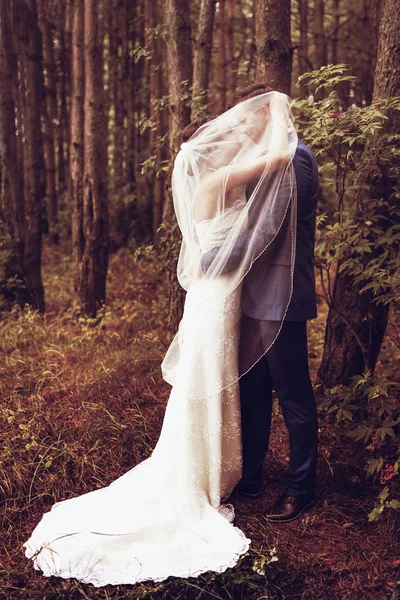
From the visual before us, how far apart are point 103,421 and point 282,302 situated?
1798 mm

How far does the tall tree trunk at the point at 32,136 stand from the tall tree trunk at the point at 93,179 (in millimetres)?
881

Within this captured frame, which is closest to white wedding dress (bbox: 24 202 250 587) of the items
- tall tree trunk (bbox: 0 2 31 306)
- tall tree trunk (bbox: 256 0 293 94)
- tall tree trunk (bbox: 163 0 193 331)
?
tall tree trunk (bbox: 256 0 293 94)

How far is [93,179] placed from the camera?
6.94m

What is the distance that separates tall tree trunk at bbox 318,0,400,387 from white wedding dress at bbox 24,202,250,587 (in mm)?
1070

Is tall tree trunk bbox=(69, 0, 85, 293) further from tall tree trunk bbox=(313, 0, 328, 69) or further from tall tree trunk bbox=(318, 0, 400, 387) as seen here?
tall tree trunk bbox=(313, 0, 328, 69)

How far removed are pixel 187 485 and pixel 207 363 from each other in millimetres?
704

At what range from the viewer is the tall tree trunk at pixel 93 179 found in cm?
677

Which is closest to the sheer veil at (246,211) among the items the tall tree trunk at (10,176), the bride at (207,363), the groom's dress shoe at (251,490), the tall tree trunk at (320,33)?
the bride at (207,363)

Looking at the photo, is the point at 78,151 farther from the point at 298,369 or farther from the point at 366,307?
the point at 298,369

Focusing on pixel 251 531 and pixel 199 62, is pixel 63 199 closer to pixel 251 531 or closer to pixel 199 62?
pixel 199 62

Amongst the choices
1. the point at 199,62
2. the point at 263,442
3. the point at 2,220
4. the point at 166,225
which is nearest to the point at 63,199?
the point at 2,220

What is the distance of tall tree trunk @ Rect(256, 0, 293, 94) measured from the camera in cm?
413

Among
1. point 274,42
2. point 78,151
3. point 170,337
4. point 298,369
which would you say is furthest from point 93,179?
point 298,369

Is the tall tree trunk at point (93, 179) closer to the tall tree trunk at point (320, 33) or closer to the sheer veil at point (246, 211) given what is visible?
the sheer veil at point (246, 211)
